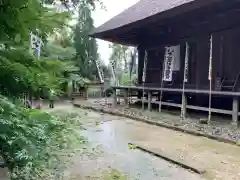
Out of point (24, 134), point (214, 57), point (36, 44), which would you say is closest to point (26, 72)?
point (24, 134)

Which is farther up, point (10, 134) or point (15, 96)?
point (15, 96)

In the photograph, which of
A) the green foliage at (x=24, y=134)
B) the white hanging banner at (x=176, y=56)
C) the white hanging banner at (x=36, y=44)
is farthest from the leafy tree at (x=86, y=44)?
the green foliage at (x=24, y=134)

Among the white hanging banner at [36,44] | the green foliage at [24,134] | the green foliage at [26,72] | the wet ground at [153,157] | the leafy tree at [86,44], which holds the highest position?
the leafy tree at [86,44]

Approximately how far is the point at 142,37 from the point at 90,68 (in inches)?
239

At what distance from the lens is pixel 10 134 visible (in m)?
1.32

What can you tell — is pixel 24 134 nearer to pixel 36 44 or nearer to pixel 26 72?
pixel 26 72

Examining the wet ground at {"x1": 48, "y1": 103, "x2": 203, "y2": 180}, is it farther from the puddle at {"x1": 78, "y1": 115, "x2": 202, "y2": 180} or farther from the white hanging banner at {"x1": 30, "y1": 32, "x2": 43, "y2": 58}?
the white hanging banner at {"x1": 30, "y1": 32, "x2": 43, "y2": 58}

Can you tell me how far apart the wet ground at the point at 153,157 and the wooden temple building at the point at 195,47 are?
7.59 feet

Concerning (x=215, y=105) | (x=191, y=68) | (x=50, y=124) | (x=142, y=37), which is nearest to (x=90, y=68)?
(x=142, y=37)

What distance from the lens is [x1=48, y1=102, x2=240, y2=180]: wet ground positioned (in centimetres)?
337

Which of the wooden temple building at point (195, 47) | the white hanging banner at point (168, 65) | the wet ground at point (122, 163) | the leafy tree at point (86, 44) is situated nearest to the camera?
the wet ground at point (122, 163)

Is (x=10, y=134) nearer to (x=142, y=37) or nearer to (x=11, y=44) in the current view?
(x=11, y=44)

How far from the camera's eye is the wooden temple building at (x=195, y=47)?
746 centimetres

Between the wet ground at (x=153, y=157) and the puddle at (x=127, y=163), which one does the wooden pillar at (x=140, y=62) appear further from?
the puddle at (x=127, y=163)
